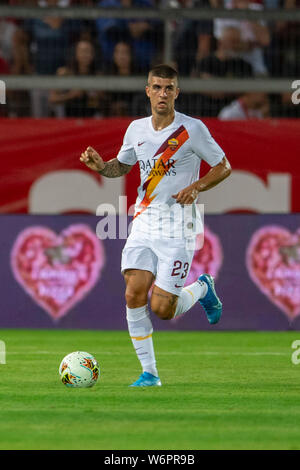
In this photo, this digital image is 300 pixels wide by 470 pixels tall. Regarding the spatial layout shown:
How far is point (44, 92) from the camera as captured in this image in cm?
1479

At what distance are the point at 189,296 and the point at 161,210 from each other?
843 mm

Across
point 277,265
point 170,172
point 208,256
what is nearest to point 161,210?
point 170,172

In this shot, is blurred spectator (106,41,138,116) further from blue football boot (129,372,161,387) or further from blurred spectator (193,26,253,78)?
blue football boot (129,372,161,387)

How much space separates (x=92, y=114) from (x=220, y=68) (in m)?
1.88

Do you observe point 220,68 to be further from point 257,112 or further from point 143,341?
point 143,341

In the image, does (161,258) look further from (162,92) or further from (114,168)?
(162,92)

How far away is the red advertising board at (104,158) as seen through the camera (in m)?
14.4

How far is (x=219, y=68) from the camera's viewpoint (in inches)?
580

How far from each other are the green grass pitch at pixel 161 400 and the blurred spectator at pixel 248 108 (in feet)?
13.6

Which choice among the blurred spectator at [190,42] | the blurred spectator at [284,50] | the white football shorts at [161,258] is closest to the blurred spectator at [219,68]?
the blurred spectator at [190,42]

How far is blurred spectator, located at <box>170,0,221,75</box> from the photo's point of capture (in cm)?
1462

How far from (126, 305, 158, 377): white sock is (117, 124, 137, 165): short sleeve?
131 cm

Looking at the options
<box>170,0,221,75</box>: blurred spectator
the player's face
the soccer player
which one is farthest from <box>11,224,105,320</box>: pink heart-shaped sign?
the player's face

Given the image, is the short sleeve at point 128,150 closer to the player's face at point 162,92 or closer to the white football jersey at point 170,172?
the white football jersey at point 170,172
